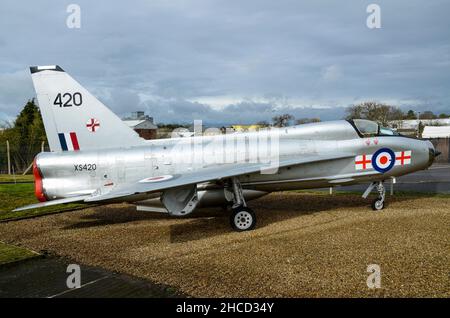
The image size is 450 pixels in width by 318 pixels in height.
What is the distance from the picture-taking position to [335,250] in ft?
22.0

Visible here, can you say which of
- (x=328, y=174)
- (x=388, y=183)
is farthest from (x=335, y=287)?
(x=388, y=183)

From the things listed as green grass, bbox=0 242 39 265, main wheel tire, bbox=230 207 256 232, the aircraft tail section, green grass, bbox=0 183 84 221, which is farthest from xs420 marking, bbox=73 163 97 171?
main wheel tire, bbox=230 207 256 232

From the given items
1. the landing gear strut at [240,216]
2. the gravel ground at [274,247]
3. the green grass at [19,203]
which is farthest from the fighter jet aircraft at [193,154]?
the green grass at [19,203]

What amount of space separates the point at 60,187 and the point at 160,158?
263 cm

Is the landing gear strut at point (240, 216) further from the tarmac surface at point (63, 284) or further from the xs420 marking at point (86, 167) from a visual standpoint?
the xs420 marking at point (86, 167)

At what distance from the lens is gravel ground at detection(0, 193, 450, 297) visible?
525cm

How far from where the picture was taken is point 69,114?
9.49 m

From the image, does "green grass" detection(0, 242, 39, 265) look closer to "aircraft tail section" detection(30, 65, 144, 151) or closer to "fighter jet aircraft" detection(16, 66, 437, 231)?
"fighter jet aircraft" detection(16, 66, 437, 231)

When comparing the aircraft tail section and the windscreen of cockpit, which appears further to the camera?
the windscreen of cockpit

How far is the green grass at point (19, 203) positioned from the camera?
1150 cm

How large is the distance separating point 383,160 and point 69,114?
8.52 meters

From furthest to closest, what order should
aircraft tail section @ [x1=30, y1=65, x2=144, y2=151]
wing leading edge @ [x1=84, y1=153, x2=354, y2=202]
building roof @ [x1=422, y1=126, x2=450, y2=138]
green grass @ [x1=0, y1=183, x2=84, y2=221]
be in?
building roof @ [x1=422, y1=126, x2=450, y2=138] < green grass @ [x1=0, y1=183, x2=84, y2=221] < aircraft tail section @ [x1=30, y1=65, x2=144, y2=151] < wing leading edge @ [x1=84, y1=153, x2=354, y2=202]

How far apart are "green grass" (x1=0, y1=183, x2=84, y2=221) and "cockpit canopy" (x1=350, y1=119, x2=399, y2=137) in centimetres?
967

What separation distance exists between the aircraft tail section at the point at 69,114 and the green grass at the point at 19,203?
3.38 metres
